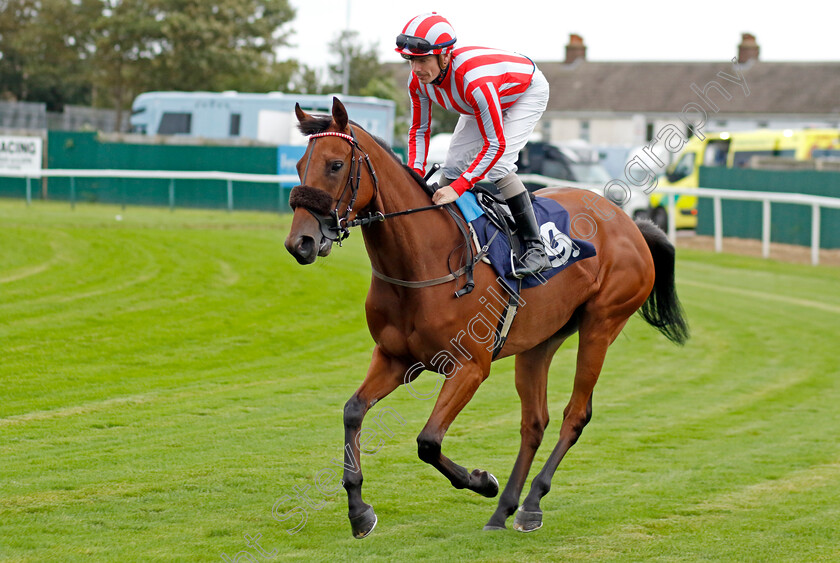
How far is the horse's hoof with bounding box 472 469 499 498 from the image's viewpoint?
16.6ft

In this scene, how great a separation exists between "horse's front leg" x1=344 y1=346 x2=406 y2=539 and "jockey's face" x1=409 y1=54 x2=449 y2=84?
134 centimetres

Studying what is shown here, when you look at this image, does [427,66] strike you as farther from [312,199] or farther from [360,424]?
[360,424]

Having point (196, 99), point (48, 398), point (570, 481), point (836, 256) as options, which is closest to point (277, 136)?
point (196, 99)

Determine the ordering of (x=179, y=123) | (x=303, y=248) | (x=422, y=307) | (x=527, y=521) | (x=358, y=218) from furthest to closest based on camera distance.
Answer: (x=179, y=123) → (x=527, y=521) → (x=422, y=307) → (x=358, y=218) → (x=303, y=248)

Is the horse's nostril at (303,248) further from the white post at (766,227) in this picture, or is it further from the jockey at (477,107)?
the white post at (766,227)

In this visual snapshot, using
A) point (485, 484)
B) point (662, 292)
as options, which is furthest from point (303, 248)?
point (662, 292)

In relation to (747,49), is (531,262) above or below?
below

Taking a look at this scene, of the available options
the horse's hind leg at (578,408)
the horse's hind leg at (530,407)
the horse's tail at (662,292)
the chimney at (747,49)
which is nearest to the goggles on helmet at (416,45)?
the horse's hind leg at (530,407)

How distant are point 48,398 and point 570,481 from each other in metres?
3.94

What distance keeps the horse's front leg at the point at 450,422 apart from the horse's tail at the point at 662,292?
7.31 feet

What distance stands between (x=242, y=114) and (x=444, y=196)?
2459 cm

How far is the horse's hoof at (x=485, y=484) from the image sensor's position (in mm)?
5055

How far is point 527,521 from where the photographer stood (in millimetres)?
5078

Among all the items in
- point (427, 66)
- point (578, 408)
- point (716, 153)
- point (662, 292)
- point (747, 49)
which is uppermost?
point (747, 49)
